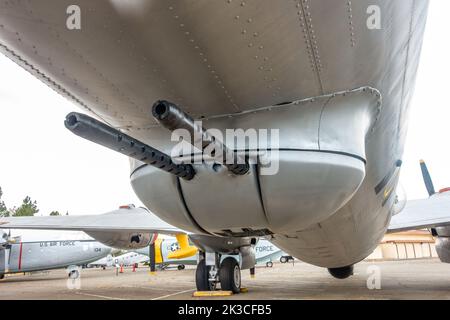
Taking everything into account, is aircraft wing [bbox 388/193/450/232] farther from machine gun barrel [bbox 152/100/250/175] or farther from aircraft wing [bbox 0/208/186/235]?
machine gun barrel [bbox 152/100/250/175]

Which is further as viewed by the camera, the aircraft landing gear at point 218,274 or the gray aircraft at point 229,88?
the aircraft landing gear at point 218,274

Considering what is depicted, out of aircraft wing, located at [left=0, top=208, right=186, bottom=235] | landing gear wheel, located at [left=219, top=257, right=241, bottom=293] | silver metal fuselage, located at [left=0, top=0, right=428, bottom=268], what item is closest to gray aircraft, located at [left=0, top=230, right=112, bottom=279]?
aircraft wing, located at [left=0, top=208, right=186, bottom=235]

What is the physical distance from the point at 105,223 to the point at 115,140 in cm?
859

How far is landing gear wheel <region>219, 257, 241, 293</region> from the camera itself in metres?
→ 8.24

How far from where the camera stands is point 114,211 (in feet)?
37.1

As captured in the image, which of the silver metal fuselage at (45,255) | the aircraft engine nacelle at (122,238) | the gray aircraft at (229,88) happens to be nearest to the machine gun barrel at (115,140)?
the gray aircraft at (229,88)

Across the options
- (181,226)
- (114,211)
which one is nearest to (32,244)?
(114,211)

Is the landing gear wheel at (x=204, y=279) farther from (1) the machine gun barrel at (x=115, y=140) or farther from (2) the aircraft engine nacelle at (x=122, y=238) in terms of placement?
(1) the machine gun barrel at (x=115, y=140)

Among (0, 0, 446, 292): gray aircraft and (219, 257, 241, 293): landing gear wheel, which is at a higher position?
(0, 0, 446, 292): gray aircraft

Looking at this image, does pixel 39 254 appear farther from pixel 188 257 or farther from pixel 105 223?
pixel 105 223

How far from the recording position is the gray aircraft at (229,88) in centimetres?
177

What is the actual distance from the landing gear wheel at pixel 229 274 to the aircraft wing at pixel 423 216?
11.9 feet

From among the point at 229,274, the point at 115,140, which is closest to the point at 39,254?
the point at 229,274

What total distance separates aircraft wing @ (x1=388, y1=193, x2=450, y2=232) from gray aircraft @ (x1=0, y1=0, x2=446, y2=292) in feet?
19.0
